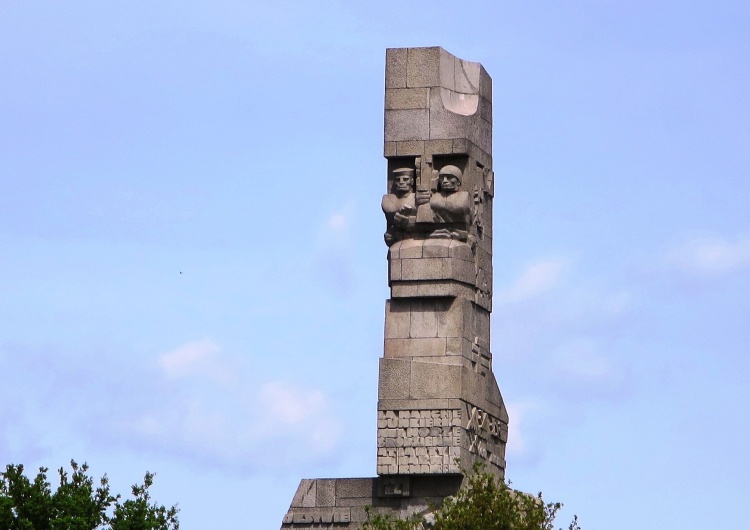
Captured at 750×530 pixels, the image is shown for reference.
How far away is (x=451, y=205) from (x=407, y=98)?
2.01 m

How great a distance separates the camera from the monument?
43438mm

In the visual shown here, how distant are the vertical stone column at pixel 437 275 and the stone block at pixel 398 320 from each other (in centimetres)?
2

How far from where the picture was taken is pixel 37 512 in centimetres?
4344

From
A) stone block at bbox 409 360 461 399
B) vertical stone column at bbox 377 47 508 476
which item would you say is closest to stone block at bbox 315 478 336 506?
vertical stone column at bbox 377 47 508 476

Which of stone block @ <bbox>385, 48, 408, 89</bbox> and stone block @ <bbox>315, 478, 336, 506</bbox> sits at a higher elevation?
stone block @ <bbox>385, 48, 408, 89</bbox>

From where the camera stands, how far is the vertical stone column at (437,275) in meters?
43.4

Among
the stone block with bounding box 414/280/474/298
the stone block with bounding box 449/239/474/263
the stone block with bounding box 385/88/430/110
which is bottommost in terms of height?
the stone block with bounding box 414/280/474/298

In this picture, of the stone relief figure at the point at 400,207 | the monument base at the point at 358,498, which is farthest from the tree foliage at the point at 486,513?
the stone relief figure at the point at 400,207

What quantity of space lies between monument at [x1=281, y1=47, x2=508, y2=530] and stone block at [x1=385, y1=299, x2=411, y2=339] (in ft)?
0.05

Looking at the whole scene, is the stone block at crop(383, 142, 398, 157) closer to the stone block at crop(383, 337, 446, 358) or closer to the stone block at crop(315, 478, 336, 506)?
the stone block at crop(383, 337, 446, 358)

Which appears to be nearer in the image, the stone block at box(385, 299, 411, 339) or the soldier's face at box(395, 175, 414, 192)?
the stone block at box(385, 299, 411, 339)

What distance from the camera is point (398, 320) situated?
44188mm

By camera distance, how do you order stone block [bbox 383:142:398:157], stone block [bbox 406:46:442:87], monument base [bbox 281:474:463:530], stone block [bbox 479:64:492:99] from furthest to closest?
stone block [bbox 479:64:492:99]
stone block [bbox 406:46:442:87]
stone block [bbox 383:142:398:157]
monument base [bbox 281:474:463:530]

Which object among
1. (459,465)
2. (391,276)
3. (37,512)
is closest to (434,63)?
(391,276)
